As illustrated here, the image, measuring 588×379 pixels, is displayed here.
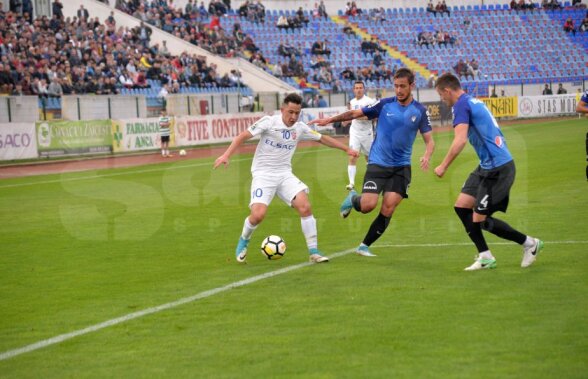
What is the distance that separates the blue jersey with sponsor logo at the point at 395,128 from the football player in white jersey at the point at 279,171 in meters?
0.41

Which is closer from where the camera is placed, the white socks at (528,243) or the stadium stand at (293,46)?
the white socks at (528,243)

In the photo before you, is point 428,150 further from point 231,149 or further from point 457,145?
point 231,149

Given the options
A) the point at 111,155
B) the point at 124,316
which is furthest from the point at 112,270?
the point at 111,155

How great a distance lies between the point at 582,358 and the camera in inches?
249

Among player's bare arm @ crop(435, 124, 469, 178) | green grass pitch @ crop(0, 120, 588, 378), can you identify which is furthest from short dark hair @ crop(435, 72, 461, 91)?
green grass pitch @ crop(0, 120, 588, 378)

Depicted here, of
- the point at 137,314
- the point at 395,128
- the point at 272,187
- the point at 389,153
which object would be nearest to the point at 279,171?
the point at 272,187

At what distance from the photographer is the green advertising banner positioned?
102 feet

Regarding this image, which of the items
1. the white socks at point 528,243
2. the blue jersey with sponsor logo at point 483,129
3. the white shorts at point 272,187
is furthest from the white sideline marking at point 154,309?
the blue jersey with sponsor logo at point 483,129

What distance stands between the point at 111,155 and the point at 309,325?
26.5m

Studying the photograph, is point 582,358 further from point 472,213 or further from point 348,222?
point 348,222

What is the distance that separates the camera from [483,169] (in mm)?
9836

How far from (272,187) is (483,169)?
284 cm

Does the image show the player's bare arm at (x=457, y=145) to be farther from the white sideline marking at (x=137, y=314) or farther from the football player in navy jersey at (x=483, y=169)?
the white sideline marking at (x=137, y=314)

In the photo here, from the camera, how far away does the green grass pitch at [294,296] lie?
256 inches
